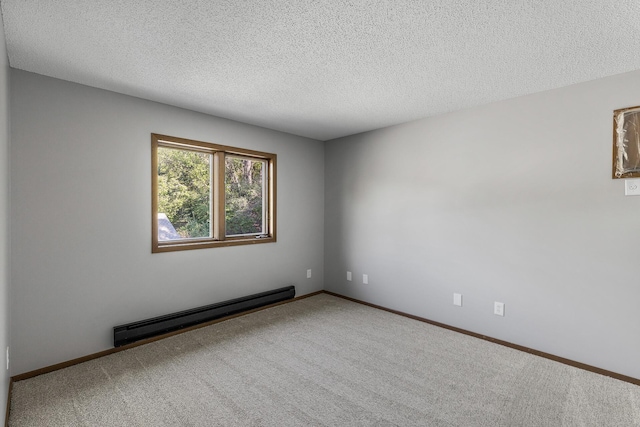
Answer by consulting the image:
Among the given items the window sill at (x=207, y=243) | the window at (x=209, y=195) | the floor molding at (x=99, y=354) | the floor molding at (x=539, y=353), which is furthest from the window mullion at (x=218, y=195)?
the floor molding at (x=539, y=353)

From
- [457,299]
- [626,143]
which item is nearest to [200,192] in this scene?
[457,299]

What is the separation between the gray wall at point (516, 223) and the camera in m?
2.37

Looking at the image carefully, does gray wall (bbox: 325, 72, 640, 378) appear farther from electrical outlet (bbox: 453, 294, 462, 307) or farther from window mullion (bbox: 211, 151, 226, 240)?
window mullion (bbox: 211, 151, 226, 240)

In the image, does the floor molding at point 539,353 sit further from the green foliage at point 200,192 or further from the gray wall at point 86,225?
the gray wall at point 86,225

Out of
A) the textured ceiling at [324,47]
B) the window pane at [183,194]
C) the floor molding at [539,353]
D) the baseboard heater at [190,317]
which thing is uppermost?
the textured ceiling at [324,47]

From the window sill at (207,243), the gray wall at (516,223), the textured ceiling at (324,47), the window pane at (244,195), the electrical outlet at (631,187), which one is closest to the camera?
the textured ceiling at (324,47)

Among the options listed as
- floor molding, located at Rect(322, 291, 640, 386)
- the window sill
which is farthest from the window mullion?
floor molding, located at Rect(322, 291, 640, 386)

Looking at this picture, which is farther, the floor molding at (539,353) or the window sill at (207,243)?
the window sill at (207,243)

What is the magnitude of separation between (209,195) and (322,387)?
2.40m

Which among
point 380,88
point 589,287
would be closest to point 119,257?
point 380,88

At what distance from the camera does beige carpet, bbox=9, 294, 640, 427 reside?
1.89m

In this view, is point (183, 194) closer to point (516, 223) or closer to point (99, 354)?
point (99, 354)

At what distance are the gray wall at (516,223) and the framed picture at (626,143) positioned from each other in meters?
0.05

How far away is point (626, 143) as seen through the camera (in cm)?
231
